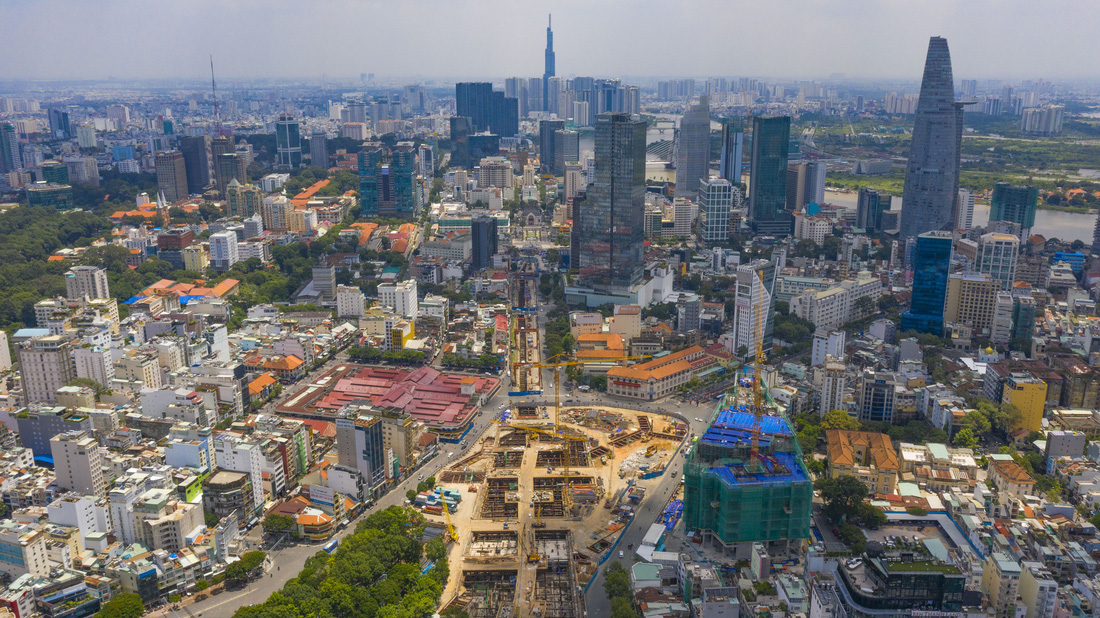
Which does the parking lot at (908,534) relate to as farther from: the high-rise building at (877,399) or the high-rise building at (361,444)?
the high-rise building at (361,444)

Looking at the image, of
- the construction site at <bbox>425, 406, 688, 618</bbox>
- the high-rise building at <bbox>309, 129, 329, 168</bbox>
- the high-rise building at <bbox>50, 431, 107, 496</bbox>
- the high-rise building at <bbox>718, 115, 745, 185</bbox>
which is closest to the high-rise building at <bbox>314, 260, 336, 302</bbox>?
the construction site at <bbox>425, 406, 688, 618</bbox>

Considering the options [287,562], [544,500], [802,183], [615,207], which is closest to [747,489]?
[544,500]

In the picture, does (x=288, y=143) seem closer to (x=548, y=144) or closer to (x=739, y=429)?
(x=548, y=144)

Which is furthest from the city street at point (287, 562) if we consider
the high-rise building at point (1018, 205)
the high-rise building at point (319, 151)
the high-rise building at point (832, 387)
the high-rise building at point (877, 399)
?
the high-rise building at point (319, 151)

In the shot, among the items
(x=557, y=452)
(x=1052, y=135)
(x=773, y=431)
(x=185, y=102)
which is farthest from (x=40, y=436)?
(x=185, y=102)

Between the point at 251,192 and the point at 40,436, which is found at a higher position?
the point at 251,192

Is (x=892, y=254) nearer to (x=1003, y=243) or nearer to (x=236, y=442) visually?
(x=1003, y=243)

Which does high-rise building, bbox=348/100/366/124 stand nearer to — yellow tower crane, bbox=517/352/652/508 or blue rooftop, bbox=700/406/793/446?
yellow tower crane, bbox=517/352/652/508
